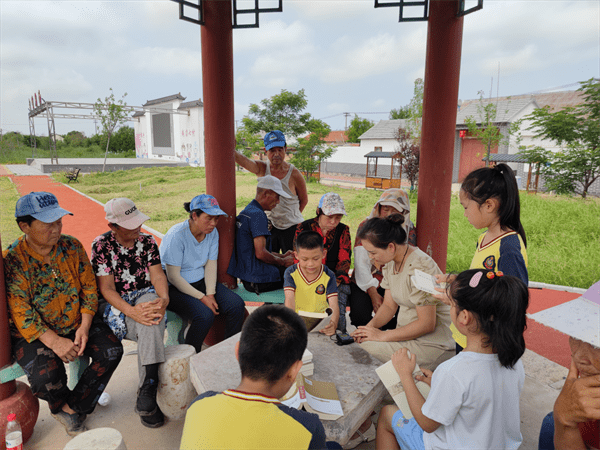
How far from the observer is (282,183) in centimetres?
420

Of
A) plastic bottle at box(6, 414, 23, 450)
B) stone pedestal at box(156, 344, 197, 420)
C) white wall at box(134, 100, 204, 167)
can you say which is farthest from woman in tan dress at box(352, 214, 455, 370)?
white wall at box(134, 100, 204, 167)

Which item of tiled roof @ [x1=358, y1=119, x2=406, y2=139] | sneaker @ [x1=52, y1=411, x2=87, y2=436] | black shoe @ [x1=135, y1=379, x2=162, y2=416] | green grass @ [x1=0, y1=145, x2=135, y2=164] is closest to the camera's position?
sneaker @ [x1=52, y1=411, x2=87, y2=436]

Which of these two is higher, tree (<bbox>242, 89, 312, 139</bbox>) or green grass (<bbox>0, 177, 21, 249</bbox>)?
tree (<bbox>242, 89, 312, 139</bbox>)

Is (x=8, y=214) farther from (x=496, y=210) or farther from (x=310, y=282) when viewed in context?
(x=496, y=210)

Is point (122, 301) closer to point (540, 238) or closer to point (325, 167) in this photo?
point (540, 238)

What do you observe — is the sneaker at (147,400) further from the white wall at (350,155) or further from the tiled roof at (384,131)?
the tiled roof at (384,131)

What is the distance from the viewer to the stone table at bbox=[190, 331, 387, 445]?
1888 mm

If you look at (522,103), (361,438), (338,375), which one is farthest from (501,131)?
(338,375)

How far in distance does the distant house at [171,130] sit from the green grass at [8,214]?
36.5 feet

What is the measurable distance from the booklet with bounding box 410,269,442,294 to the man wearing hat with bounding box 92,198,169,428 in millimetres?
1725

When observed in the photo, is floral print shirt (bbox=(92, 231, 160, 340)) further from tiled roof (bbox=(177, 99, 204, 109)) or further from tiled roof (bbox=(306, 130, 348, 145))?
tiled roof (bbox=(306, 130, 348, 145))

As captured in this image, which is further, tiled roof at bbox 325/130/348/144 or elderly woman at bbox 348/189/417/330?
tiled roof at bbox 325/130/348/144

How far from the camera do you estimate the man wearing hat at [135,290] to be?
8.54ft

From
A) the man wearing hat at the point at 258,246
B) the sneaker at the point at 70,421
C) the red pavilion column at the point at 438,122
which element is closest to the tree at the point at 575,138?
the red pavilion column at the point at 438,122
